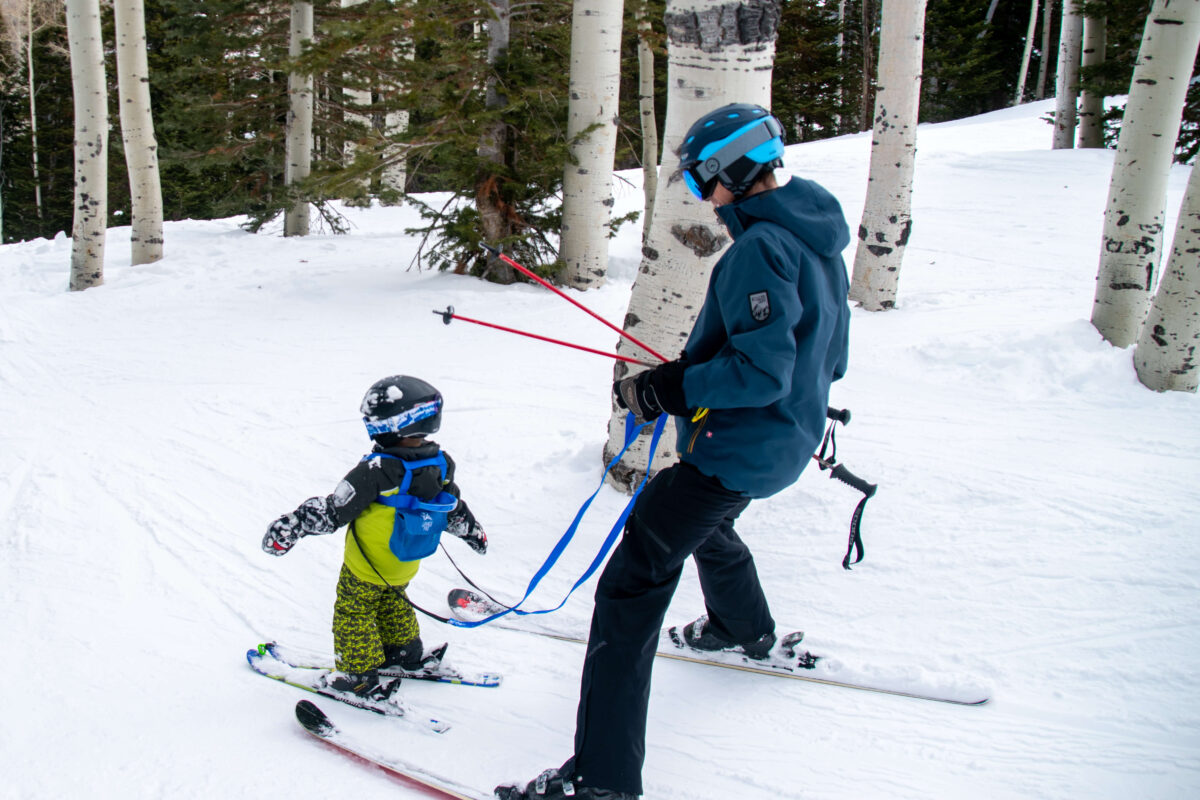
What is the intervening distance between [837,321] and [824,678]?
152 cm

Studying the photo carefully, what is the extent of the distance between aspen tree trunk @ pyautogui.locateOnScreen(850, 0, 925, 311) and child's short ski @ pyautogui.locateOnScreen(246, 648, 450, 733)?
6208 millimetres

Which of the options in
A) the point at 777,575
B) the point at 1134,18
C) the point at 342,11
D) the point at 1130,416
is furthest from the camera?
the point at 1134,18

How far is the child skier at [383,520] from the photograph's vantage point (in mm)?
2754

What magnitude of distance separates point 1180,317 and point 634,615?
473cm

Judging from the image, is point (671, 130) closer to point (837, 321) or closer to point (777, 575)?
point (837, 321)

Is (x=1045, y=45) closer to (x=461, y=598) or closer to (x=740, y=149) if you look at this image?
(x=740, y=149)

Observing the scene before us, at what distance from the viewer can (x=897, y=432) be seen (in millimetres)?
5098

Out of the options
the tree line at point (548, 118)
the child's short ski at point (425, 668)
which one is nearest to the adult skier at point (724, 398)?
the child's short ski at point (425, 668)

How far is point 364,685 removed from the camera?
118 inches

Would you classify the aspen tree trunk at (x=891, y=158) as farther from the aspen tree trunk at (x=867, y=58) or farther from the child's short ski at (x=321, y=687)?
the aspen tree trunk at (x=867, y=58)

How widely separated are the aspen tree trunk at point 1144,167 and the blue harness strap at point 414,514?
5566 millimetres

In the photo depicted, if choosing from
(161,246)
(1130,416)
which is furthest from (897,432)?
(161,246)

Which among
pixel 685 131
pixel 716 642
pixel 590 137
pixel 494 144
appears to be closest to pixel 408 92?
pixel 494 144

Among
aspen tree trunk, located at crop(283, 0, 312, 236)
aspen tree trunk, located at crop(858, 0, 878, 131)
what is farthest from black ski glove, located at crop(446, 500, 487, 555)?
aspen tree trunk, located at crop(858, 0, 878, 131)
